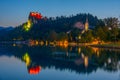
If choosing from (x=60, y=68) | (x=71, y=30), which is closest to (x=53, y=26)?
(x=71, y=30)

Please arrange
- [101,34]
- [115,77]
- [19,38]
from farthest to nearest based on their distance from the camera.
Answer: [19,38]
[101,34]
[115,77]

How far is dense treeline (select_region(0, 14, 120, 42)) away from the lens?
91.4m

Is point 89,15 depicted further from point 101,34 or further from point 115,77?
point 115,77

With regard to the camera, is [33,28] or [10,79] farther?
[33,28]

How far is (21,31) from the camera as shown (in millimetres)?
197875

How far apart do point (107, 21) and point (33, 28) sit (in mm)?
84104

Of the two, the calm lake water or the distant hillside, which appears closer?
the calm lake water

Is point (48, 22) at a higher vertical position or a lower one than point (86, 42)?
higher

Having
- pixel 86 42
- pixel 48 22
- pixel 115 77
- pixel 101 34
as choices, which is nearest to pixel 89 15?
pixel 48 22

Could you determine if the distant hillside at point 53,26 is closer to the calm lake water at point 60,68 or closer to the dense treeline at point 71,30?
the dense treeline at point 71,30

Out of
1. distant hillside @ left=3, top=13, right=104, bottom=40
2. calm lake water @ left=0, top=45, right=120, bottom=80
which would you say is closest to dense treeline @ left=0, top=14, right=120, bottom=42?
distant hillside @ left=3, top=13, right=104, bottom=40

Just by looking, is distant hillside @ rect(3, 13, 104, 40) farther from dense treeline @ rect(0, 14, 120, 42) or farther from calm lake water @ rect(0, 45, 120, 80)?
calm lake water @ rect(0, 45, 120, 80)

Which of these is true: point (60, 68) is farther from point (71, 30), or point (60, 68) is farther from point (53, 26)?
point (53, 26)

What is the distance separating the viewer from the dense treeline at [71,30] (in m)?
91.4
